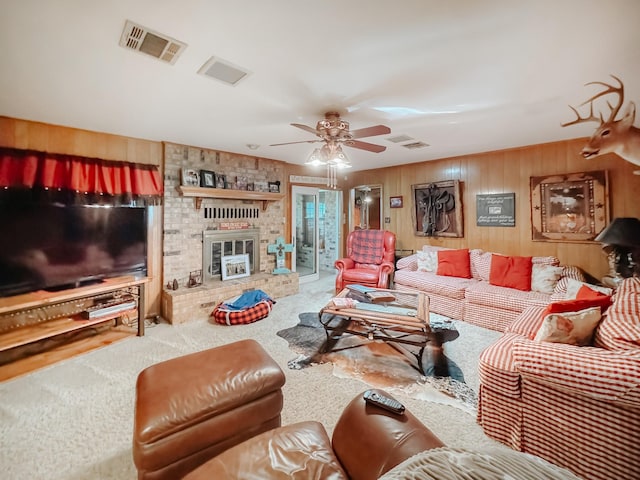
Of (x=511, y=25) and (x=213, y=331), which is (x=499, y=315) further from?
(x=213, y=331)

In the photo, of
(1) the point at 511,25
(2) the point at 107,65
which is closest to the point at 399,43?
(1) the point at 511,25

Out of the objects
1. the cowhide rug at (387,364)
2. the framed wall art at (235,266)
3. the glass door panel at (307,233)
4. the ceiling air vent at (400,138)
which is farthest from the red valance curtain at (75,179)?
the ceiling air vent at (400,138)

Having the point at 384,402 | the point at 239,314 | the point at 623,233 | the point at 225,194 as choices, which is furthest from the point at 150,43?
the point at 623,233

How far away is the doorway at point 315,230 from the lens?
5988 mm

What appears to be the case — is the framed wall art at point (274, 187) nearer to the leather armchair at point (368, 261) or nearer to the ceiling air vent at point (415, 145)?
the leather armchair at point (368, 261)

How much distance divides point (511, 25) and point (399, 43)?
0.58 meters

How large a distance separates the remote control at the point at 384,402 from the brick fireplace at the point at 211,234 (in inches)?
121

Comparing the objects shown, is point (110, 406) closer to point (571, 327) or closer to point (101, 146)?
point (101, 146)

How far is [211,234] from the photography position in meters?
4.27

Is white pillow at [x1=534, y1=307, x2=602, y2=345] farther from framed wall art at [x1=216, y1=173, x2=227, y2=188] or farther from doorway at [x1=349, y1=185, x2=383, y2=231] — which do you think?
doorway at [x1=349, y1=185, x2=383, y2=231]

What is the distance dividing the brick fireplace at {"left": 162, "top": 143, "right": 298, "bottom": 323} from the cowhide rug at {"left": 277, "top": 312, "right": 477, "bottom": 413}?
130cm

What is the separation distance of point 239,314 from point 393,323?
1986mm

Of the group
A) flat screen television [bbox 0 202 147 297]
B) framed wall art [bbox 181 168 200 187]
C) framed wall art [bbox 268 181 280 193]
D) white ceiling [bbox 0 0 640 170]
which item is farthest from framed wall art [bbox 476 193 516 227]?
flat screen television [bbox 0 202 147 297]

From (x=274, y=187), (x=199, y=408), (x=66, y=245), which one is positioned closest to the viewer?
(x=199, y=408)
